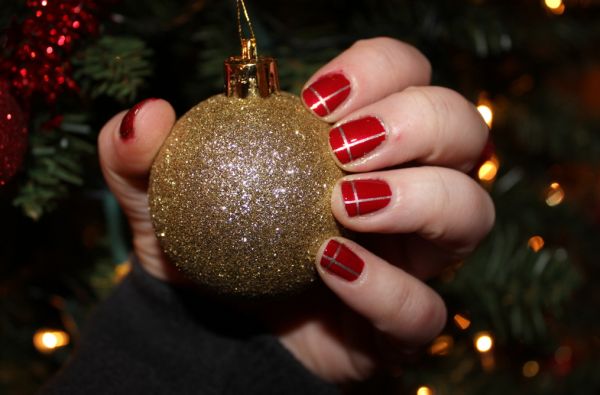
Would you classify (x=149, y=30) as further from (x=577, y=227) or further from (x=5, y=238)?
(x=577, y=227)

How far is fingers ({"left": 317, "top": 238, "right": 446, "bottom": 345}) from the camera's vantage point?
0.64 metres

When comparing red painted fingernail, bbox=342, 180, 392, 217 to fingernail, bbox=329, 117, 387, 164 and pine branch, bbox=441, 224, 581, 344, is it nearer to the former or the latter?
fingernail, bbox=329, 117, 387, 164

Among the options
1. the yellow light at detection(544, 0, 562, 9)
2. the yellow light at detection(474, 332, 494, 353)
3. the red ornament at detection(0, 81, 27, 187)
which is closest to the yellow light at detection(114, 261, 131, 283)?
the red ornament at detection(0, 81, 27, 187)

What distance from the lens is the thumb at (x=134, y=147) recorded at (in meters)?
0.64

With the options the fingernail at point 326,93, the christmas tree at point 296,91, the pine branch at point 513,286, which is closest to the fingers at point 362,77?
the fingernail at point 326,93

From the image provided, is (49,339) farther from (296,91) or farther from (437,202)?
(437,202)

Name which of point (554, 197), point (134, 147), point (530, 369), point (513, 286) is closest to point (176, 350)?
point (134, 147)

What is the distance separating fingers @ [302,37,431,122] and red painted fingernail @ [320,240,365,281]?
158 millimetres

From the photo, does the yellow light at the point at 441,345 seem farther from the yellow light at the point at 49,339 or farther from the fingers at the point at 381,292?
the yellow light at the point at 49,339

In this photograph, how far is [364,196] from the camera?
0.63 m

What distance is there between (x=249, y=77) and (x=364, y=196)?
184mm

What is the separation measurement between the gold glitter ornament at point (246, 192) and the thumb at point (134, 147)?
35 mm

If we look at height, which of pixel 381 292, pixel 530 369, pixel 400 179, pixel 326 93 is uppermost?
pixel 326 93

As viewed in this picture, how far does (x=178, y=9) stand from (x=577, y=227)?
0.95 metres
